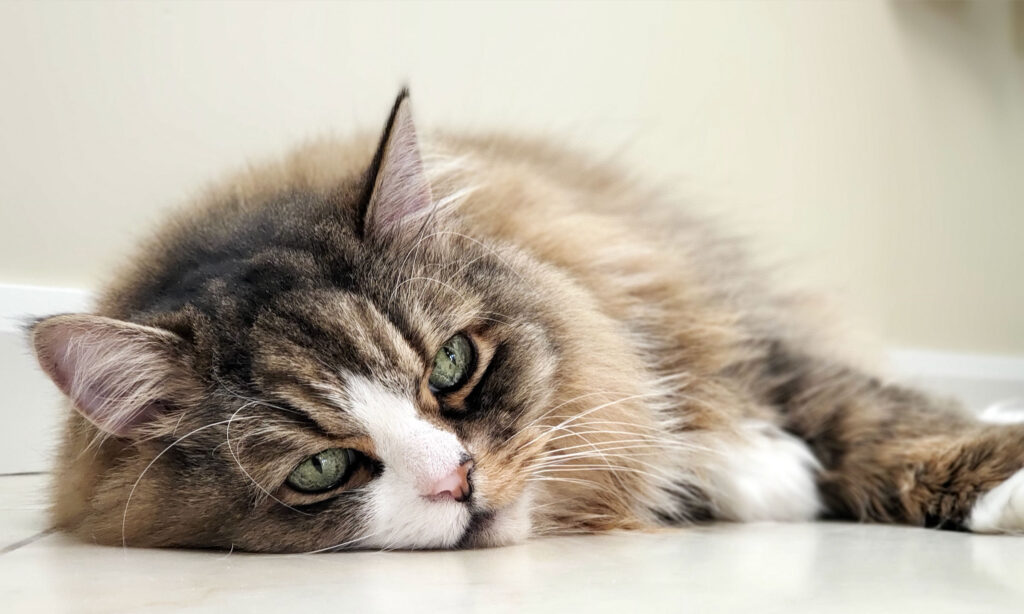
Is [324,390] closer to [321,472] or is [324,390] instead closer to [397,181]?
[321,472]

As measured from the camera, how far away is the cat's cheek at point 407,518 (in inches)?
45.1

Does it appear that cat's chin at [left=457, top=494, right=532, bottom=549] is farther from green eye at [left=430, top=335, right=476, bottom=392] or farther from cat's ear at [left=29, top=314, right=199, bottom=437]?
cat's ear at [left=29, top=314, right=199, bottom=437]

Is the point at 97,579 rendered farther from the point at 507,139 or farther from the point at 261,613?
the point at 507,139

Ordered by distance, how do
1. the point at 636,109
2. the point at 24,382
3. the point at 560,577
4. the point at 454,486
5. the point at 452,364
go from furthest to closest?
the point at 636,109
the point at 24,382
the point at 452,364
the point at 454,486
the point at 560,577

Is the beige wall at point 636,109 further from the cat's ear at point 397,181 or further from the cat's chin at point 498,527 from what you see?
the cat's chin at point 498,527

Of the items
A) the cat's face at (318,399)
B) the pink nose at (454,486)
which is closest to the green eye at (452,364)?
the cat's face at (318,399)

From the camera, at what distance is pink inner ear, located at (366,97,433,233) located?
4.14 feet

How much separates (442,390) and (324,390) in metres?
0.17

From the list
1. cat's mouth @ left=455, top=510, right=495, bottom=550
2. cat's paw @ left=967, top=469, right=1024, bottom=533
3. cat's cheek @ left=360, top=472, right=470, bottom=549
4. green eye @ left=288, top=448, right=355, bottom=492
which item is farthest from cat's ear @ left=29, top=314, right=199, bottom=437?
cat's paw @ left=967, top=469, right=1024, bottom=533

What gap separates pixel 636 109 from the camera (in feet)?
8.21

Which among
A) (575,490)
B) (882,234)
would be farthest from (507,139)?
(882,234)

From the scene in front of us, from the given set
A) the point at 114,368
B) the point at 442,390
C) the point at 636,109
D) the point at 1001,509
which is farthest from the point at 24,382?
the point at 1001,509

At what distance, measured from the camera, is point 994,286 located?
3.14m

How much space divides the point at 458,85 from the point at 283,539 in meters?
1.39
